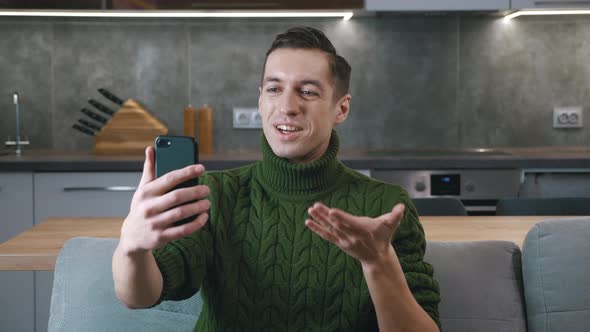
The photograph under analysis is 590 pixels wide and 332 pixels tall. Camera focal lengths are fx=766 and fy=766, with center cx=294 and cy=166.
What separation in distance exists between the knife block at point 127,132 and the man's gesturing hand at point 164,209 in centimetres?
246

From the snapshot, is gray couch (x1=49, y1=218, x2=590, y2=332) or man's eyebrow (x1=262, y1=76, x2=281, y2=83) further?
gray couch (x1=49, y1=218, x2=590, y2=332)

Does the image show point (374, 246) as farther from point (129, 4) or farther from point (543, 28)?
point (543, 28)

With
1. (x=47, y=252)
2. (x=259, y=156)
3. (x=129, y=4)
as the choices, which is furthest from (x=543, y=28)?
(x=47, y=252)

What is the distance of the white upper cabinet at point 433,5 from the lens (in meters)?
3.38

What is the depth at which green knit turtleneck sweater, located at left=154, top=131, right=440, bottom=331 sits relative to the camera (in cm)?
134

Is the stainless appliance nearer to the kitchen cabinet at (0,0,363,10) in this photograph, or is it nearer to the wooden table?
the kitchen cabinet at (0,0,363,10)

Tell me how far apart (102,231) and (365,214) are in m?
0.80

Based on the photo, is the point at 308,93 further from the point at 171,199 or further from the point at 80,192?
the point at 80,192

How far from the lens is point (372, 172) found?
10.3 ft

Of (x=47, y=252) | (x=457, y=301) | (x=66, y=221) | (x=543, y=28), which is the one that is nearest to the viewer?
(x=457, y=301)

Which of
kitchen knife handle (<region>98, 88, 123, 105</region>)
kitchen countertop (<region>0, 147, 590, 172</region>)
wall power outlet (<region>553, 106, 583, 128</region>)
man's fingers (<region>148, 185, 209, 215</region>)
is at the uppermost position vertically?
kitchen knife handle (<region>98, 88, 123, 105</region>)

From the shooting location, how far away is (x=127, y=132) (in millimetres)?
3459

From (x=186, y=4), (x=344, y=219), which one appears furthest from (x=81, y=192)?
(x=344, y=219)

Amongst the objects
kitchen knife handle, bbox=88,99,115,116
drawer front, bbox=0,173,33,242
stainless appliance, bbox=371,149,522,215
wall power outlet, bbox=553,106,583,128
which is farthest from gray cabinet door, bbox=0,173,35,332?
wall power outlet, bbox=553,106,583,128
